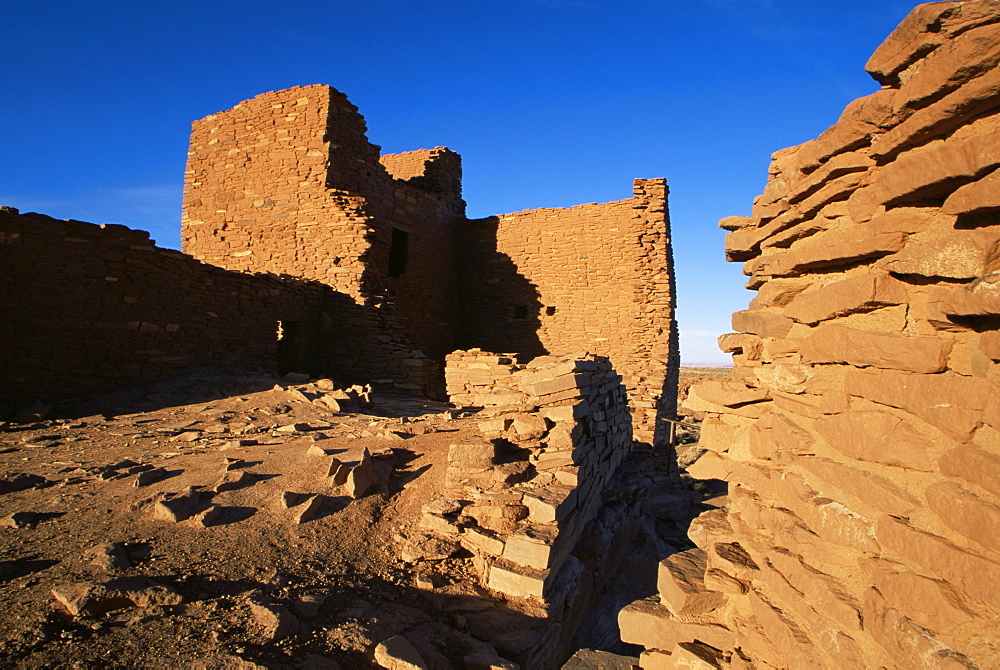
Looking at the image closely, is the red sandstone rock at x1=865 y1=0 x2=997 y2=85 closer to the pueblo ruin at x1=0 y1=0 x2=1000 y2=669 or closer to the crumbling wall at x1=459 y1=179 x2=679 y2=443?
the pueblo ruin at x1=0 y1=0 x2=1000 y2=669

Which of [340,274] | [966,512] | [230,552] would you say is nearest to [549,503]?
[230,552]

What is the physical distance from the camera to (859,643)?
2.00 meters

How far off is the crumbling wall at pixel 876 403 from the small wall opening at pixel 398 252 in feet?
35.5

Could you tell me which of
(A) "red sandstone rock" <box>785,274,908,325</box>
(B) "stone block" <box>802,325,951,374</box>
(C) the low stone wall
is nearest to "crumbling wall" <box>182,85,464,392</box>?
(C) the low stone wall

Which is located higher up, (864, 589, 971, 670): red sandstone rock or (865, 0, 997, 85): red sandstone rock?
(865, 0, 997, 85): red sandstone rock

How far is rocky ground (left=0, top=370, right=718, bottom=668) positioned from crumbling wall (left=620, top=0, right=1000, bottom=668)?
4.47 ft

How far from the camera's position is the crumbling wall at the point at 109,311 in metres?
6.87

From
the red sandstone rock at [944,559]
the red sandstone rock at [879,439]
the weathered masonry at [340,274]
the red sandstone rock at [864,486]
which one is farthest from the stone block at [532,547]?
the weathered masonry at [340,274]

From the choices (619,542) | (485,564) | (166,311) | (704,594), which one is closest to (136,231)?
(166,311)

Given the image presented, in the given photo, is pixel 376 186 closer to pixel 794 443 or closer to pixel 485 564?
pixel 485 564

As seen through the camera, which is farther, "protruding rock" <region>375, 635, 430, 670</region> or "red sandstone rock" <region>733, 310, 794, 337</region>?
"red sandstone rock" <region>733, 310, 794, 337</region>

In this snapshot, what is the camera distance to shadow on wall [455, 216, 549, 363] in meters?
13.5

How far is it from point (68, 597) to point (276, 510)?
4.99ft

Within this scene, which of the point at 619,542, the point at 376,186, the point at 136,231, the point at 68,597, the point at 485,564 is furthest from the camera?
the point at 376,186
